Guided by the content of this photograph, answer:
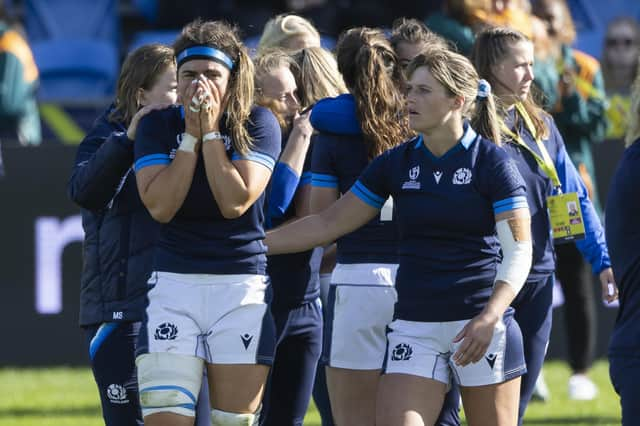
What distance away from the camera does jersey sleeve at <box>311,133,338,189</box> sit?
5359mm

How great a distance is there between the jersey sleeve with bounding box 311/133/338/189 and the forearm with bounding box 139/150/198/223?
2.81 ft

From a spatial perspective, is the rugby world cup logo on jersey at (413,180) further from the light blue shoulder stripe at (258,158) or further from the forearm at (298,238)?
the light blue shoulder stripe at (258,158)

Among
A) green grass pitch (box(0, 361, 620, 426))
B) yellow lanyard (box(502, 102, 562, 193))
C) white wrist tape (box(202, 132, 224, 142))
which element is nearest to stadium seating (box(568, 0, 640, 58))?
green grass pitch (box(0, 361, 620, 426))

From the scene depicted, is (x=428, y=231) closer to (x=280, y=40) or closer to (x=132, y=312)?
(x=132, y=312)

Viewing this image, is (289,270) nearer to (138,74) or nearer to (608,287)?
(138,74)

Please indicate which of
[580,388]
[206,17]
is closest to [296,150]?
[580,388]

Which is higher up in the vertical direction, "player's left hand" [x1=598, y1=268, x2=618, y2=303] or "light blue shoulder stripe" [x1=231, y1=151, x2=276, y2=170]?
"light blue shoulder stripe" [x1=231, y1=151, x2=276, y2=170]

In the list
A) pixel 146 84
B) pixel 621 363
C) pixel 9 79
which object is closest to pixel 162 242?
pixel 146 84

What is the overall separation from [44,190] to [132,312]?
4.81 meters

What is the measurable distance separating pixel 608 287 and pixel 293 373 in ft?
4.63

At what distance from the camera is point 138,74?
5.14 m

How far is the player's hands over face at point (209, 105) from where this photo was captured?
4625mm

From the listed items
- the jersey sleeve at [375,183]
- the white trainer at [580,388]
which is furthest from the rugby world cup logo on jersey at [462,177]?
the white trainer at [580,388]

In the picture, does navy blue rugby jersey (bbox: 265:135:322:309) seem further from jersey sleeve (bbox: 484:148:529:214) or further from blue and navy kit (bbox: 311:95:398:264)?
jersey sleeve (bbox: 484:148:529:214)
